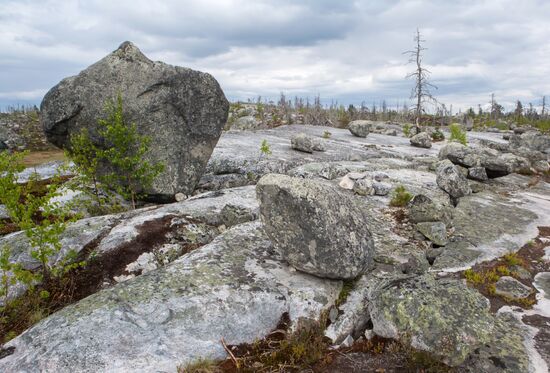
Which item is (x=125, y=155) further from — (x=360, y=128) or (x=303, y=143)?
(x=360, y=128)

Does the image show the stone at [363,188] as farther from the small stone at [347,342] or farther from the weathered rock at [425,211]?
the small stone at [347,342]

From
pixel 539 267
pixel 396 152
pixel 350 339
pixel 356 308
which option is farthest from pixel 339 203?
pixel 396 152

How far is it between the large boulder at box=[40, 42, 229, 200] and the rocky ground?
3020mm

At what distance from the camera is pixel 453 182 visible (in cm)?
2053

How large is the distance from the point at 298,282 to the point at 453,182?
13.9 m

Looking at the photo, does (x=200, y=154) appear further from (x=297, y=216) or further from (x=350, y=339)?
(x=350, y=339)

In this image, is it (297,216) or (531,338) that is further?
(297,216)

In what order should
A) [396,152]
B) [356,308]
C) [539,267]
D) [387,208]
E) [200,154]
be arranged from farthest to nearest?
1. [396,152]
2. [200,154]
3. [387,208]
4. [539,267]
5. [356,308]

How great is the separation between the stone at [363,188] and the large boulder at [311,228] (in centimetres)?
787

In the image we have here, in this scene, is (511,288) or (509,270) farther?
(509,270)

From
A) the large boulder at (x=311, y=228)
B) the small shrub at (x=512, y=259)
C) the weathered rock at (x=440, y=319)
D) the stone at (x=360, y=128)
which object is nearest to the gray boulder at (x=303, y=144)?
the stone at (x=360, y=128)

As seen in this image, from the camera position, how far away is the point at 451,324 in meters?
8.45

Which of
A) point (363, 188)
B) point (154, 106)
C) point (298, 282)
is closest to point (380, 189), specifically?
point (363, 188)

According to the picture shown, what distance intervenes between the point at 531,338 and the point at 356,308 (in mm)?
4348
